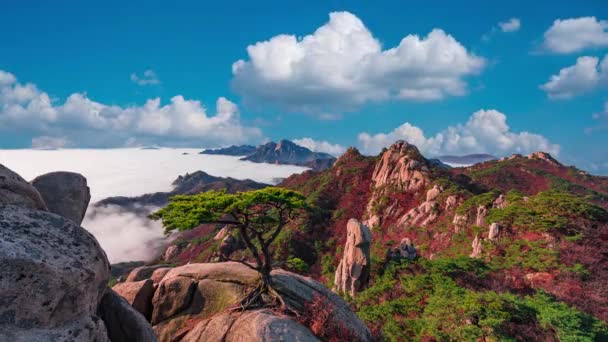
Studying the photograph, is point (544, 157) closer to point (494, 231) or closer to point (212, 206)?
point (494, 231)

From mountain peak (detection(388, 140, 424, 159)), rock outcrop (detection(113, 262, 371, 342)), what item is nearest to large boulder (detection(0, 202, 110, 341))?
rock outcrop (detection(113, 262, 371, 342))

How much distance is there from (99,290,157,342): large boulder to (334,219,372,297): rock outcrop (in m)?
28.0

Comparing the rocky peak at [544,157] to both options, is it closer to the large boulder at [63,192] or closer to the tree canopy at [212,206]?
the tree canopy at [212,206]

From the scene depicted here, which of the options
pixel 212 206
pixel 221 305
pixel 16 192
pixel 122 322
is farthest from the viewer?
pixel 221 305

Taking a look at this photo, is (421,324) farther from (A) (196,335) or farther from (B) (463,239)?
(B) (463,239)

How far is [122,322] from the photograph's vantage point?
1070cm

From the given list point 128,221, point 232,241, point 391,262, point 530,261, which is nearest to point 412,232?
point 391,262

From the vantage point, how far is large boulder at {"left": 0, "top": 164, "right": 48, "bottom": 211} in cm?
849

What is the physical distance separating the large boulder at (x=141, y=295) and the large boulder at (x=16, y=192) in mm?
7813

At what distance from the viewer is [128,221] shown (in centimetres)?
17562

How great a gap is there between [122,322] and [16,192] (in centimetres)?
489

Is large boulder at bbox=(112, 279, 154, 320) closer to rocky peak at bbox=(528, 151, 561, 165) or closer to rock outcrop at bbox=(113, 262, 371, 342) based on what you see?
rock outcrop at bbox=(113, 262, 371, 342)

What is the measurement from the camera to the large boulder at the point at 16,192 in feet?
27.9

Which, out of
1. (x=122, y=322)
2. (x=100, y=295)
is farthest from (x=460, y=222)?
(x=100, y=295)
